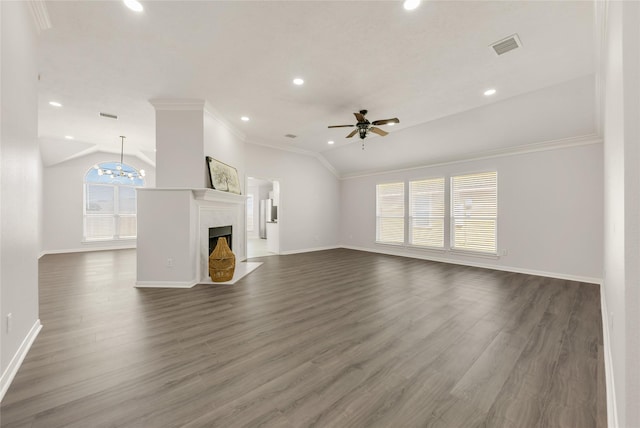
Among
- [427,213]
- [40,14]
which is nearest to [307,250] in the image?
[427,213]

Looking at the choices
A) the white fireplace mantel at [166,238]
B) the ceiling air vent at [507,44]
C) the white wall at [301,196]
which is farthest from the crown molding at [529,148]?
the white fireplace mantel at [166,238]

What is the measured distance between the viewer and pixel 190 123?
4309 millimetres

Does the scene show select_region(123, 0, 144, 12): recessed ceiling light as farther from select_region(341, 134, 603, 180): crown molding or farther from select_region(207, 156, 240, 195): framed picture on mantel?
select_region(341, 134, 603, 180): crown molding

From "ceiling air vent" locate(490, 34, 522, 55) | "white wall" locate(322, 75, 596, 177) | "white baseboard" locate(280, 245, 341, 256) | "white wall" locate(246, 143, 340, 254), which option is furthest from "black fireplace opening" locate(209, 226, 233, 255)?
"ceiling air vent" locate(490, 34, 522, 55)

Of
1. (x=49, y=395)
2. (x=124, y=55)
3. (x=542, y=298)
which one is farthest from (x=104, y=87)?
(x=542, y=298)

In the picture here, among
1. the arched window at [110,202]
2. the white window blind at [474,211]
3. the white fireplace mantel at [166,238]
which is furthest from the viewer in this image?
the arched window at [110,202]

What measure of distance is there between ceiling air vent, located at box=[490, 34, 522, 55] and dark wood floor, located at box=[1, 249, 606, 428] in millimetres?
3103

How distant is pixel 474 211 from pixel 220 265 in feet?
18.6

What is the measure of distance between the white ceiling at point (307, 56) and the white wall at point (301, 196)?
198cm

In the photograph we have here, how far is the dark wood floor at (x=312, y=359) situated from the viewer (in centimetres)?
148

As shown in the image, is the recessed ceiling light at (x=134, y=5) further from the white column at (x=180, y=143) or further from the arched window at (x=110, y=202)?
the arched window at (x=110, y=202)

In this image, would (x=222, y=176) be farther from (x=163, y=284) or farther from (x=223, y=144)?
(x=163, y=284)

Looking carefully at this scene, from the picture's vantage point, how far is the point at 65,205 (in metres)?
7.42

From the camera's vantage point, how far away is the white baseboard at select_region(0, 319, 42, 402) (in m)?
1.64
